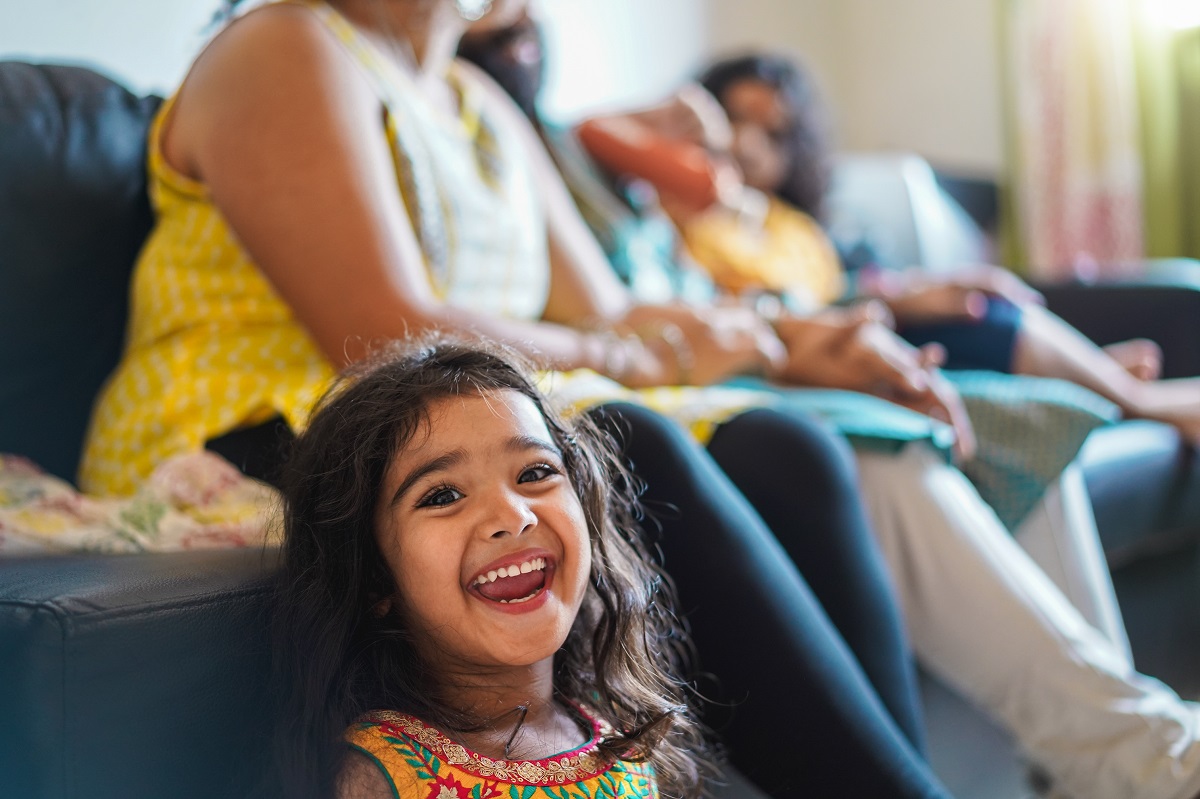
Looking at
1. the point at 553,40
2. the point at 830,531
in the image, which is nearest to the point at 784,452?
the point at 830,531

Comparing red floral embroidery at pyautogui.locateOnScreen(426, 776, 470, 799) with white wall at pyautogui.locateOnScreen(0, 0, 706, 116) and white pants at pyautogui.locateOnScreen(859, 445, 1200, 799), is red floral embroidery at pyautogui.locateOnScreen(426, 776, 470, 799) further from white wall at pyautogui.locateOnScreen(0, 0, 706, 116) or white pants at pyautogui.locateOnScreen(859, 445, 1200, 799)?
white wall at pyautogui.locateOnScreen(0, 0, 706, 116)

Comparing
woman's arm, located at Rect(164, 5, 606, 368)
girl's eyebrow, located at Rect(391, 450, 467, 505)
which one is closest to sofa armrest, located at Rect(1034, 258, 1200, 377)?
woman's arm, located at Rect(164, 5, 606, 368)

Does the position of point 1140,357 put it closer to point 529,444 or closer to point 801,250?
point 801,250

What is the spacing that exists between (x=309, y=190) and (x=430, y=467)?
1.11 feet

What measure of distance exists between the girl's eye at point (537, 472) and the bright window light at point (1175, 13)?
257cm

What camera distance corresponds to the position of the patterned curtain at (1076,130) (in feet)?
8.77

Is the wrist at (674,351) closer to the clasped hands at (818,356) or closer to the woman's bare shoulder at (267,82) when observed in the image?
the clasped hands at (818,356)

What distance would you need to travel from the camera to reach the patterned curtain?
2.67 m

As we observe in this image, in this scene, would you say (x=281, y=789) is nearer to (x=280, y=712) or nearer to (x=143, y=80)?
(x=280, y=712)

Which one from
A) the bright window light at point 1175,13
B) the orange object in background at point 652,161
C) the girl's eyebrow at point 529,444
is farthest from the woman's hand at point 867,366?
the bright window light at point 1175,13

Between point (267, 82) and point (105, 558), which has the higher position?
point (267, 82)

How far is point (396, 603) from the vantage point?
70cm

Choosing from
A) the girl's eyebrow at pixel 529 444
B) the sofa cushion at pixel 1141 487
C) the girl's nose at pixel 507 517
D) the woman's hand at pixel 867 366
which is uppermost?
the girl's eyebrow at pixel 529 444

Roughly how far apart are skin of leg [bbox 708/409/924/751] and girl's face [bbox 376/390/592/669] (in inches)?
10.1
